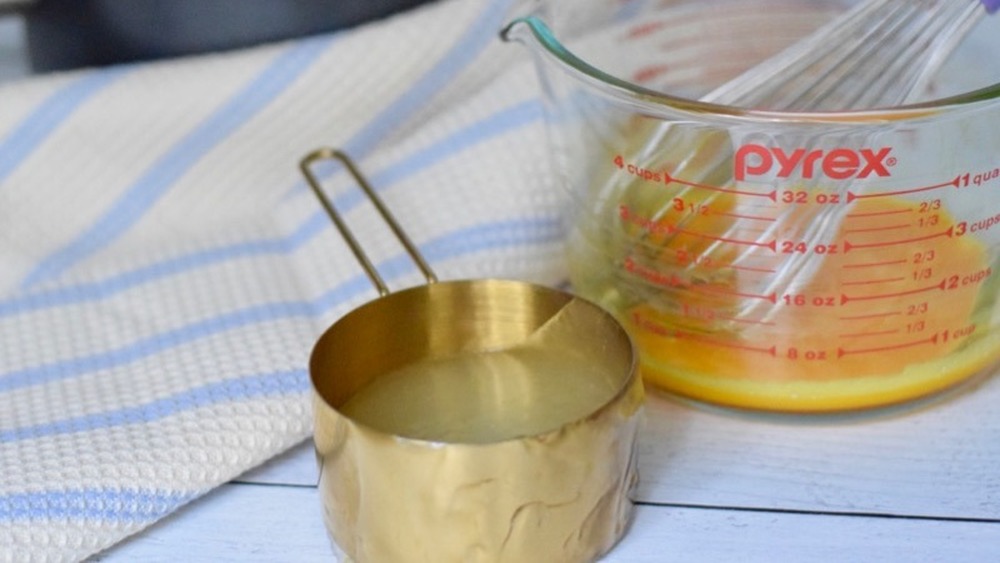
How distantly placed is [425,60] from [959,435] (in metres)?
0.32

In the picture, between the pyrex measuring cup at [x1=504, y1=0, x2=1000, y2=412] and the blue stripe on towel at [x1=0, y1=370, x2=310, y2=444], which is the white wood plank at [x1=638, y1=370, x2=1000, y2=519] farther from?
the blue stripe on towel at [x1=0, y1=370, x2=310, y2=444]

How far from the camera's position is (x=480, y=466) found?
404 mm

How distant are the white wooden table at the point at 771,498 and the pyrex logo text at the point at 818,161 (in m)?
0.11

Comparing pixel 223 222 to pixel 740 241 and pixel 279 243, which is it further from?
pixel 740 241

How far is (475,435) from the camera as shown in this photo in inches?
18.1

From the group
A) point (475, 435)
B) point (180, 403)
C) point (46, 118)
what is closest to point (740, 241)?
point (475, 435)

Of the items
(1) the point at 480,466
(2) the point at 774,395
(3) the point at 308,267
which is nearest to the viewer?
(1) the point at 480,466

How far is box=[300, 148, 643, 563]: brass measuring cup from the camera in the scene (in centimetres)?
41

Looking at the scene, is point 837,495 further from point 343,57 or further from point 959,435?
point 343,57

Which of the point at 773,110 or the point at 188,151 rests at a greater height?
the point at 773,110

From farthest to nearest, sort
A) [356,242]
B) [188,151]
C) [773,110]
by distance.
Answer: [188,151] → [356,242] → [773,110]

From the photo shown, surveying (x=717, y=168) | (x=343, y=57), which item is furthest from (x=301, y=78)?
(x=717, y=168)

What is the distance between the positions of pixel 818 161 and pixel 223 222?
343 millimetres

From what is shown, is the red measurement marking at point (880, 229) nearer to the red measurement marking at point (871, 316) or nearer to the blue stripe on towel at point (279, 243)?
the red measurement marking at point (871, 316)
